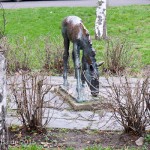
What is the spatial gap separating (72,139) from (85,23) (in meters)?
9.92

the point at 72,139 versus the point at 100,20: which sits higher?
the point at 100,20

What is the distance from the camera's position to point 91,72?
779cm

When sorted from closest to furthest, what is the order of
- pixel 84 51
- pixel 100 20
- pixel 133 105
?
pixel 133 105 → pixel 84 51 → pixel 100 20

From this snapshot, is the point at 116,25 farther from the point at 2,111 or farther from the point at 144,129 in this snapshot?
the point at 2,111

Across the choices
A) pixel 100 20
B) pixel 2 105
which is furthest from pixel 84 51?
pixel 100 20

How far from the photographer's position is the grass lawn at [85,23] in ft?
45.2

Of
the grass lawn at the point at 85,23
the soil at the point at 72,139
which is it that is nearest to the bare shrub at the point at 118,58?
the grass lawn at the point at 85,23

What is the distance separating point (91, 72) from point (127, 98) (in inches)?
68.0

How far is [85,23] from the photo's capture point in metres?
16.0

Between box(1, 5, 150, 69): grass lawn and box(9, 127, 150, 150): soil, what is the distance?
5785 mm

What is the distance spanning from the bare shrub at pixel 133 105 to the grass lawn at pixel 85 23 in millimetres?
6000

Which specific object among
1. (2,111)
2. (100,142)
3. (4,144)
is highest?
(2,111)

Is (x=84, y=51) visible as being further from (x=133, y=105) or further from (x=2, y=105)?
(x=2, y=105)

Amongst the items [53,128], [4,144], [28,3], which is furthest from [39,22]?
[4,144]
